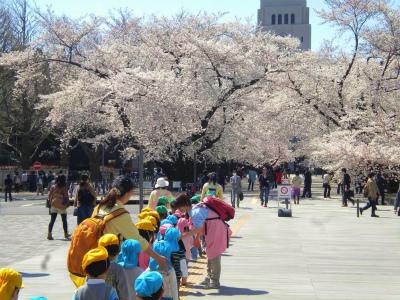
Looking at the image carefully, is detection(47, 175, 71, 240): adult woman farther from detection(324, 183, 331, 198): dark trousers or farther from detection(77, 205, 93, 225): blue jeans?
detection(324, 183, 331, 198): dark trousers

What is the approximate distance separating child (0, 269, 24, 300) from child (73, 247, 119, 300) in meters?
0.60

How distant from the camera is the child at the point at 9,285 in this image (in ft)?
14.0

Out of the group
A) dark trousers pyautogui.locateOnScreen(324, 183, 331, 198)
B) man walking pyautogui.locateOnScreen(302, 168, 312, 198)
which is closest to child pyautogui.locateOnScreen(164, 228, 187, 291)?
man walking pyautogui.locateOnScreen(302, 168, 312, 198)

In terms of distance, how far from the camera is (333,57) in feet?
148

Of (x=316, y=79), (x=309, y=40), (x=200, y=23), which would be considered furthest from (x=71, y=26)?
(x=309, y=40)

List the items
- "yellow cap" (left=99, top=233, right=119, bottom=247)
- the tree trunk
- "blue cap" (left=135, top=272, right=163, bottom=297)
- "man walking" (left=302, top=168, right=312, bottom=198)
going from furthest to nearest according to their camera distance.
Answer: the tree trunk < "man walking" (left=302, top=168, right=312, bottom=198) < "yellow cap" (left=99, top=233, right=119, bottom=247) < "blue cap" (left=135, top=272, right=163, bottom=297)

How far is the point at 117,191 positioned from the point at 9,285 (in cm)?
245

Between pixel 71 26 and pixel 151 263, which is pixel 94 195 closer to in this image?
pixel 151 263

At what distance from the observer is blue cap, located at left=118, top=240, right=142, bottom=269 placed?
232 inches

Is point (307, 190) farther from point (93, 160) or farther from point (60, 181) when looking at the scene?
point (60, 181)

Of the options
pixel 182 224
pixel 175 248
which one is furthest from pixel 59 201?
pixel 175 248

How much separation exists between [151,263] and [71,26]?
3195cm

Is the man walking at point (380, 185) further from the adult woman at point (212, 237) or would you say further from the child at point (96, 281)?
the child at point (96, 281)

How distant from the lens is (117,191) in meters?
6.68
